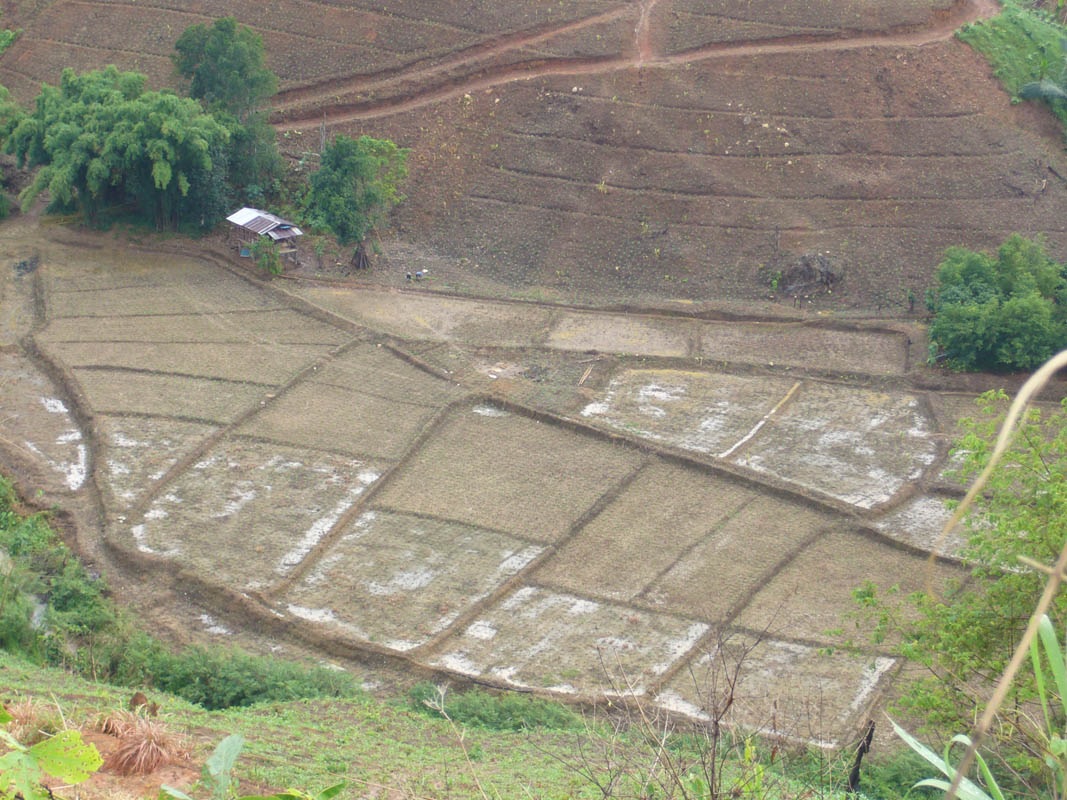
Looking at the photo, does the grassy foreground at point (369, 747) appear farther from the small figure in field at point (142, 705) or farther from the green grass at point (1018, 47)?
the green grass at point (1018, 47)

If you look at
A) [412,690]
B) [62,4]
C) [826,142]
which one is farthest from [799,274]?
[62,4]

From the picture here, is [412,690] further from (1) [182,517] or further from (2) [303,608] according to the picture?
(1) [182,517]

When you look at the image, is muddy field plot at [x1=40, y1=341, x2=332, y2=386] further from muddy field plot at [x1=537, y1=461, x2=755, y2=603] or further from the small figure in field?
the small figure in field

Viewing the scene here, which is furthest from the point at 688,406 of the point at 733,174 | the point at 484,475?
the point at 733,174

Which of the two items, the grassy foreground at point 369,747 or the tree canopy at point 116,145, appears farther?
the tree canopy at point 116,145

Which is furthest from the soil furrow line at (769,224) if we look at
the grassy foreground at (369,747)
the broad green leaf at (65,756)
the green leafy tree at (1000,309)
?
the broad green leaf at (65,756)

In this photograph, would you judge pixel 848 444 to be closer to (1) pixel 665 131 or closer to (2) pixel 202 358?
(1) pixel 665 131
